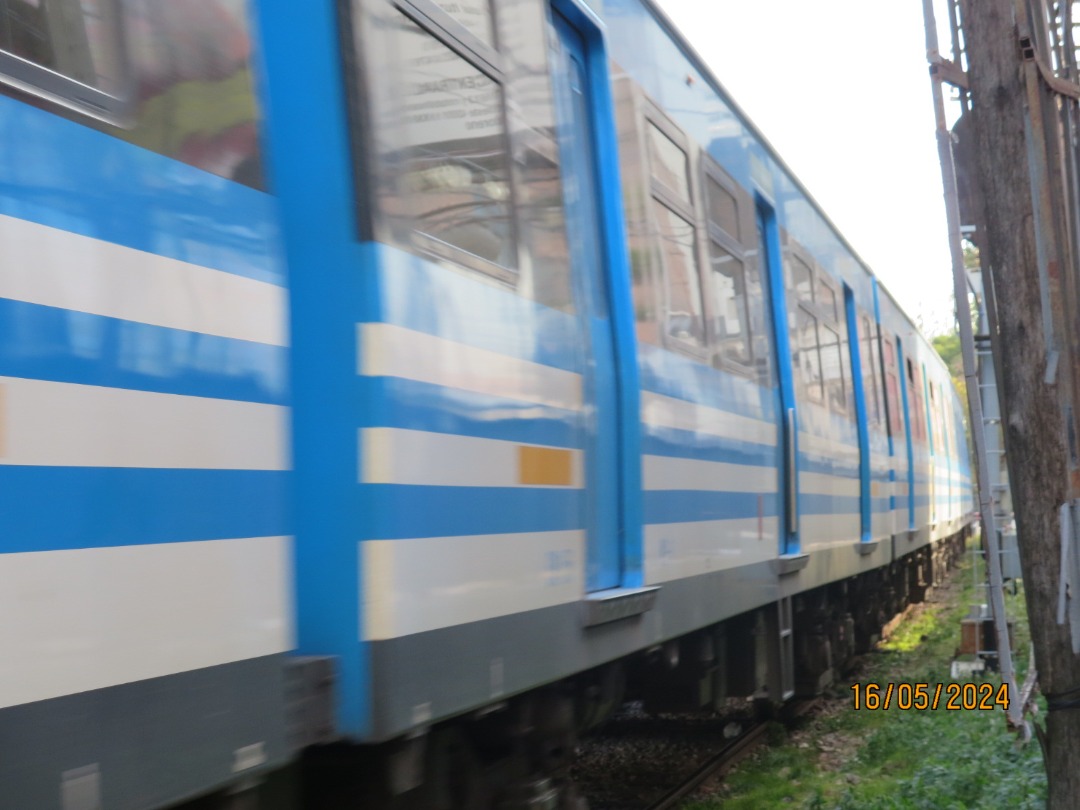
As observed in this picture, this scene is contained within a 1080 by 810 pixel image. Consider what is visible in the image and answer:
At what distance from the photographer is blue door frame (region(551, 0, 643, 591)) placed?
4.43 meters

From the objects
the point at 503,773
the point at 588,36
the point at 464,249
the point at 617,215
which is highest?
the point at 588,36

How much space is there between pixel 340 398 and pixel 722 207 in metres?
4.21

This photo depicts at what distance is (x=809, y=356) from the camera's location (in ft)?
28.4

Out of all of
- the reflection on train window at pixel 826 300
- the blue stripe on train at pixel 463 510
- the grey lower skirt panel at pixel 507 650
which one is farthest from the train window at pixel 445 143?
the reflection on train window at pixel 826 300

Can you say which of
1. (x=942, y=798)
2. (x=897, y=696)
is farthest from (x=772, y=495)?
(x=897, y=696)

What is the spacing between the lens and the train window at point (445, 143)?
10.8ft

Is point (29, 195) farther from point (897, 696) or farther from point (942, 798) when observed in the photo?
point (897, 696)

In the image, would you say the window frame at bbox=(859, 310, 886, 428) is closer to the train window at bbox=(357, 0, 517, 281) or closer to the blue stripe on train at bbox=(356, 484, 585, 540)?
the blue stripe on train at bbox=(356, 484, 585, 540)

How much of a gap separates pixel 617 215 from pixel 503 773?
78.5 inches

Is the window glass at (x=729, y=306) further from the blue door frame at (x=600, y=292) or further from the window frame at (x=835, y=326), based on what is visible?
the window frame at (x=835, y=326)

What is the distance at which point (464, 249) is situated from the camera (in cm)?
361

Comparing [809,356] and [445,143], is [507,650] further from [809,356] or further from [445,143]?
[809,356]

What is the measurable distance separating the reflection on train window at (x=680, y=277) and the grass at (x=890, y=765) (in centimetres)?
258
